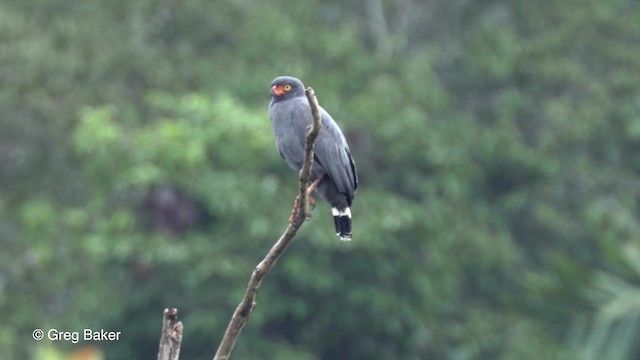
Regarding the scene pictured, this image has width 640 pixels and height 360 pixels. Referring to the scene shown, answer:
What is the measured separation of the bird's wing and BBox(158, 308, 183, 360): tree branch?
2168 millimetres

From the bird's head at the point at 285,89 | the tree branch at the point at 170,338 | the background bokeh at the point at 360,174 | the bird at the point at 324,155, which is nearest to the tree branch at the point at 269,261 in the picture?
the tree branch at the point at 170,338

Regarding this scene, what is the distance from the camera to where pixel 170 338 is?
4.62m

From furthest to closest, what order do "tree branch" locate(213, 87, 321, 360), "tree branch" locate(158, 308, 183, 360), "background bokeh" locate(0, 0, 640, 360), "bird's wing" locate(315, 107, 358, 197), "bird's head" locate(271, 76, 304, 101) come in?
"background bokeh" locate(0, 0, 640, 360) < "bird's head" locate(271, 76, 304, 101) < "bird's wing" locate(315, 107, 358, 197) < "tree branch" locate(213, 87, 321, 360) < "tree branch" locate(158, 308, 183, 360)

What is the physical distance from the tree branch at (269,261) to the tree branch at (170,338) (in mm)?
132

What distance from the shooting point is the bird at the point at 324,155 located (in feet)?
22.2

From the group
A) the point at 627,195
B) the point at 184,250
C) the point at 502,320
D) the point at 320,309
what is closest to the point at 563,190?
the point at 627,195

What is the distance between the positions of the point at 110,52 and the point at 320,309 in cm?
398

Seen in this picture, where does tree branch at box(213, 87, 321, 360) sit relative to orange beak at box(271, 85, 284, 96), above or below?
below

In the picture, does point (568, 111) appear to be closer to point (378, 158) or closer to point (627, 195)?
point (627, 195)

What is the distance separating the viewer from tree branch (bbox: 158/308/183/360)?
15.0ft

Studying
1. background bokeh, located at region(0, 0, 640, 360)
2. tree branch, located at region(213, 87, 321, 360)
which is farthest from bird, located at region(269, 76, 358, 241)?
background bokeh, located at region(0, 0, 640, 360)

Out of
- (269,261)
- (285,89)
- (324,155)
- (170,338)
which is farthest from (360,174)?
(170,338)

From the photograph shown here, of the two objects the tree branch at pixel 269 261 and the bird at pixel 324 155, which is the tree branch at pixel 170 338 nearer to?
the tree branch at pixel 269 261

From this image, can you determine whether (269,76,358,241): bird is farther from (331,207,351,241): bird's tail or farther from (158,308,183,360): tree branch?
(158,308,183,360): tree branch
